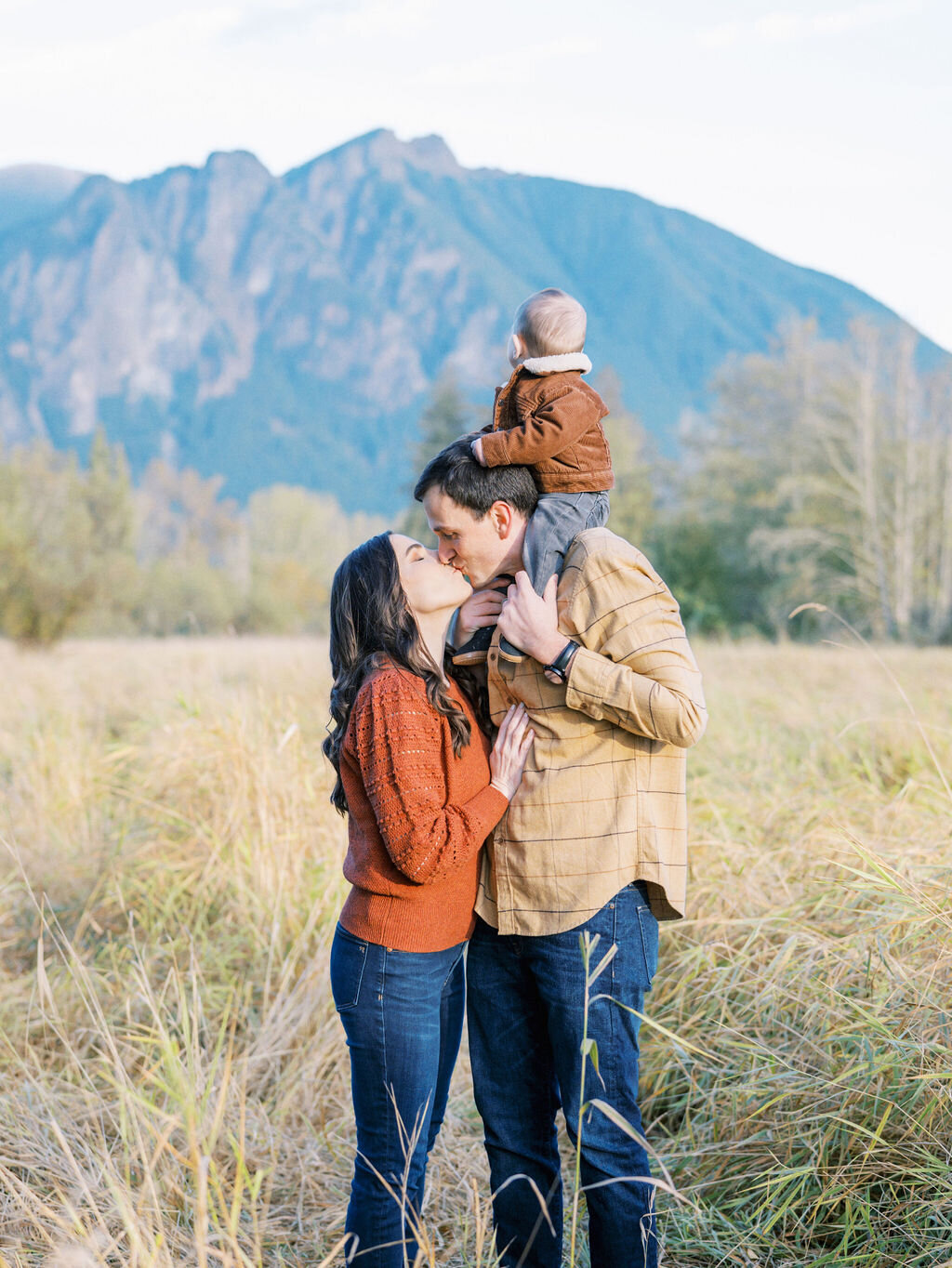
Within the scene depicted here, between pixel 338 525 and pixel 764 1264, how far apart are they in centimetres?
7813

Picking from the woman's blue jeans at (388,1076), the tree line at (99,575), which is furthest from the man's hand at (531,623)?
the tree line at (99,575)

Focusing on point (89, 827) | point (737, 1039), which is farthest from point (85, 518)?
point (737, 1039)

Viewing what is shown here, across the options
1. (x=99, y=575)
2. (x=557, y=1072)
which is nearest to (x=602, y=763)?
(x=557, y=1072)

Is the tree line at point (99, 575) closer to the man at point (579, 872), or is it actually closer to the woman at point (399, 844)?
the woman at point (399, 844)

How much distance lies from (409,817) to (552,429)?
0.96 m

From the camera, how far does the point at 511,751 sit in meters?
2.19

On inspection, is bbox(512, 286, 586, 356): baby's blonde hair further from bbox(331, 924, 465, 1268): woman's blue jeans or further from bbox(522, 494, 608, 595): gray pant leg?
bbox(331, 924, 465, 1268): woman's blue jeans

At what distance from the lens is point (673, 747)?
2195mm

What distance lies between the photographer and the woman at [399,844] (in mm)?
2078

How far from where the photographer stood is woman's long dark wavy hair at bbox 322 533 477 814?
7.24ft

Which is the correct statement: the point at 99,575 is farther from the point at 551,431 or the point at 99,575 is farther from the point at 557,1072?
the point at 557,1072

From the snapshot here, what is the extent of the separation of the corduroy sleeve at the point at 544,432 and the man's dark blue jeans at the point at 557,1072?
101cm

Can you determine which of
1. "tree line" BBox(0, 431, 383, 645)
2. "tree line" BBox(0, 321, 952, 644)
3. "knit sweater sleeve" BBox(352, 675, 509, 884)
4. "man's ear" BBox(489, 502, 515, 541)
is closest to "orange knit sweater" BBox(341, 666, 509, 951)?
"knit sweater sleeve" BBox(352, 675, 509, 884)

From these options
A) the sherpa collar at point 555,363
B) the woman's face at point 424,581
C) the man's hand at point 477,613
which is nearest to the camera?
the woman's face at point 424,581
